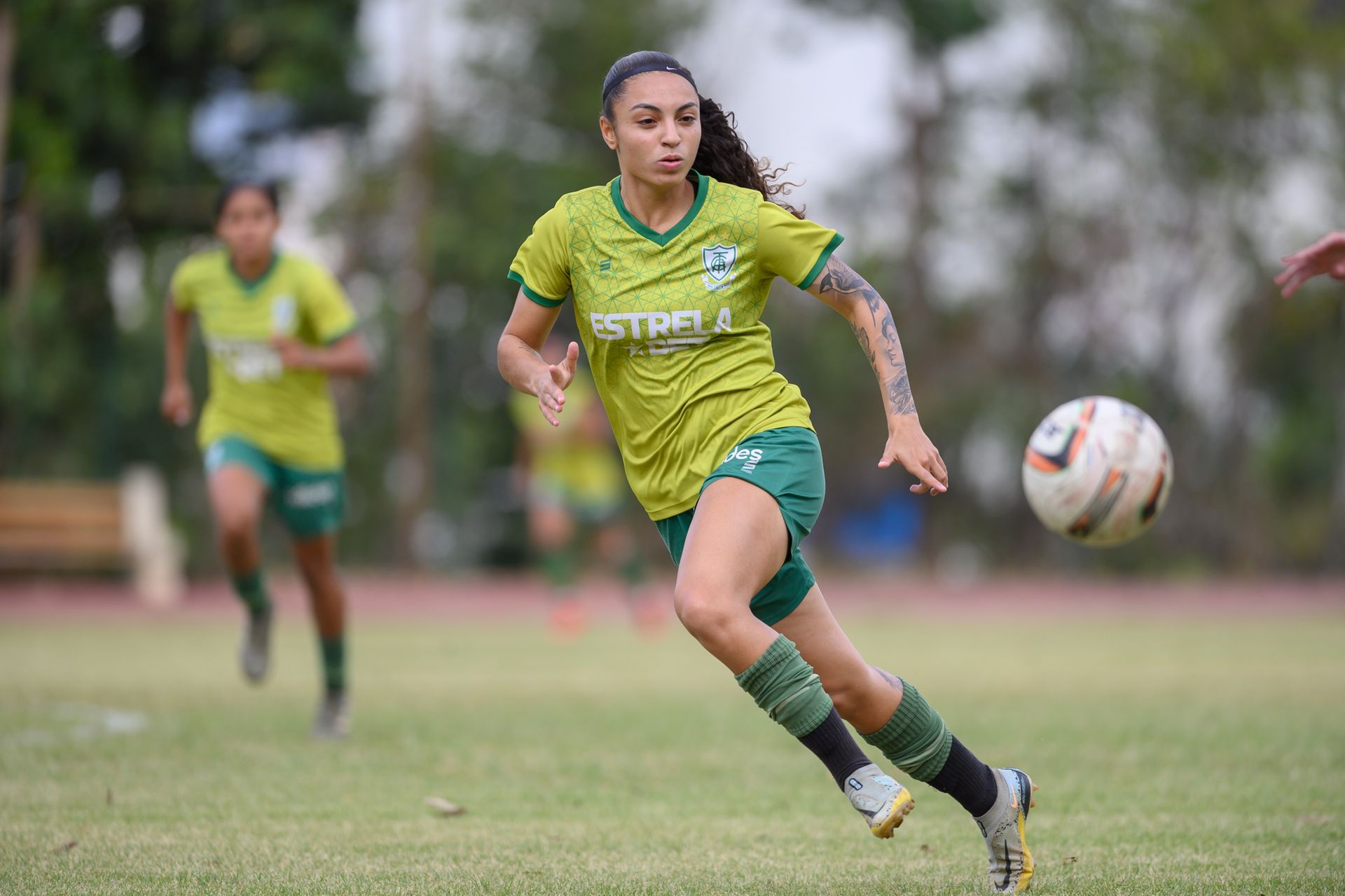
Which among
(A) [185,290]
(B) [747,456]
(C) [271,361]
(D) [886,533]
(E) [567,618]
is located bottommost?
(D) [886,533]

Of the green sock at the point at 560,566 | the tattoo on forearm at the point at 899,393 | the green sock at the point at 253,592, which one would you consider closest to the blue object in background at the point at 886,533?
the green sock at the point at 560,566

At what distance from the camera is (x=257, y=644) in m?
7.99

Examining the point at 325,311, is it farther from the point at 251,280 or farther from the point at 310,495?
the point at 310,495

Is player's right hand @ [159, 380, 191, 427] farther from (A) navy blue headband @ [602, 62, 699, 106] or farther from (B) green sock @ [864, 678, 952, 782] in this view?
(B) green sock @ [864, 678, 952, 782]

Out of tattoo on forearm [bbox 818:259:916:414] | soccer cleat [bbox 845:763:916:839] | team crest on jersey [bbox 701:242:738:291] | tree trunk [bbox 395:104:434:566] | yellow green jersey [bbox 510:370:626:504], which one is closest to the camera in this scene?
soccer cleat [bbox 845:763:916:839]

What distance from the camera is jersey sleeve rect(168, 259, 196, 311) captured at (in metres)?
7.73

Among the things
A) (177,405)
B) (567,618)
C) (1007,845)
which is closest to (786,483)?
(1007,845)

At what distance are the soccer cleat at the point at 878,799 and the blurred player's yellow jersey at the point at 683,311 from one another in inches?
36.5

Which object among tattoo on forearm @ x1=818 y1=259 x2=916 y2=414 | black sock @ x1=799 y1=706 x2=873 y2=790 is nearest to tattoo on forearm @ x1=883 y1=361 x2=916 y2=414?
tattoo on forearm @ x1=818 y1=259 x2=916 y2=414

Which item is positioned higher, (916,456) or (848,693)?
(916,456)

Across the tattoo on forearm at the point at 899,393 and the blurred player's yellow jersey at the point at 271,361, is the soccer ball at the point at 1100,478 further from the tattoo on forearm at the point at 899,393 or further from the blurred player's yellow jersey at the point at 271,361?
the blurred player's yellow jersey at the point at 271,361

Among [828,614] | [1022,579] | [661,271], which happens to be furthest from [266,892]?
[1022,579]

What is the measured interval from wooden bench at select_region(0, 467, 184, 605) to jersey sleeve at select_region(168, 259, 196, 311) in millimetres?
11597

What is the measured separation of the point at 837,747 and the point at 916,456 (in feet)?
2.50
